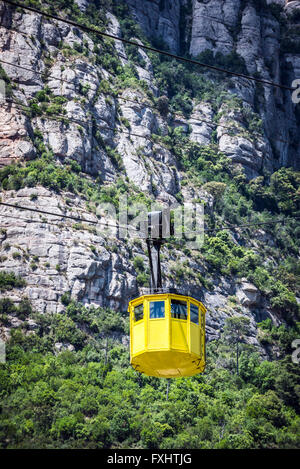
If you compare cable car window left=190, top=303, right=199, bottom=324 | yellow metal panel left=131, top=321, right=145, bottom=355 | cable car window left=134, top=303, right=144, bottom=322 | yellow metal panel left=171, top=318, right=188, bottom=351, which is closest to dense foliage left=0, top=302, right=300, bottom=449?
yellow metal panel left=131, top=321, right=145, bottom=355

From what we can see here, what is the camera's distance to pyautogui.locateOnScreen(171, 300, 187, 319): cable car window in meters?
22.2

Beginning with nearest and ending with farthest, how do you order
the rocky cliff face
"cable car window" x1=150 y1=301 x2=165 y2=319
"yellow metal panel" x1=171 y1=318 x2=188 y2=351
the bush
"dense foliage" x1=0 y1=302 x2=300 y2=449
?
"yellow metal panel" x1=171 y1=318 x2=188 y2=351 → "cable car window" x1=150 y1=301 x2=165 y2=319 → "dense foliage" x1=0 y1=302 x2=300 y2=449 → the bush → the rocky cliff face

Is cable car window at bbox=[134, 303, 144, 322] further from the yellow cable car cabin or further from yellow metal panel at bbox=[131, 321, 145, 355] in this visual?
yellow metal panel at bbox=[131, 321, 145, 355]

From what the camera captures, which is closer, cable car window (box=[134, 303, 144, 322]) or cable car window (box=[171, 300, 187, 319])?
cable car window (box=[171, 300, 187, 319])

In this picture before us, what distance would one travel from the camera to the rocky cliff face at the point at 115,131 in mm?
62094

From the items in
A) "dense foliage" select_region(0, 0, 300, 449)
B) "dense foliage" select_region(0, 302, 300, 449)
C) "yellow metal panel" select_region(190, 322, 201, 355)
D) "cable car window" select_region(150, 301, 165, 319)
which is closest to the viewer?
"cable car window" select_region(150, 301, 165, 319)

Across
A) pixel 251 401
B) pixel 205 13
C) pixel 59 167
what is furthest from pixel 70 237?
pixel 205 13

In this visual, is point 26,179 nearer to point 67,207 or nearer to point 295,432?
point 67,207

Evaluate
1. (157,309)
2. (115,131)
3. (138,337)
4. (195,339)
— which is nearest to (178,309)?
(157,309)

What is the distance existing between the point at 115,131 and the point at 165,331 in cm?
5917

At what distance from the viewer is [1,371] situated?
182ft

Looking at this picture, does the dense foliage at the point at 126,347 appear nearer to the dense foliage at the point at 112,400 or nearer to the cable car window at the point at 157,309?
the dense foliage at the point at 112,400

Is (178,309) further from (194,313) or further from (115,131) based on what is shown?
(115,131)

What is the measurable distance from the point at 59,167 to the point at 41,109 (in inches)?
289
